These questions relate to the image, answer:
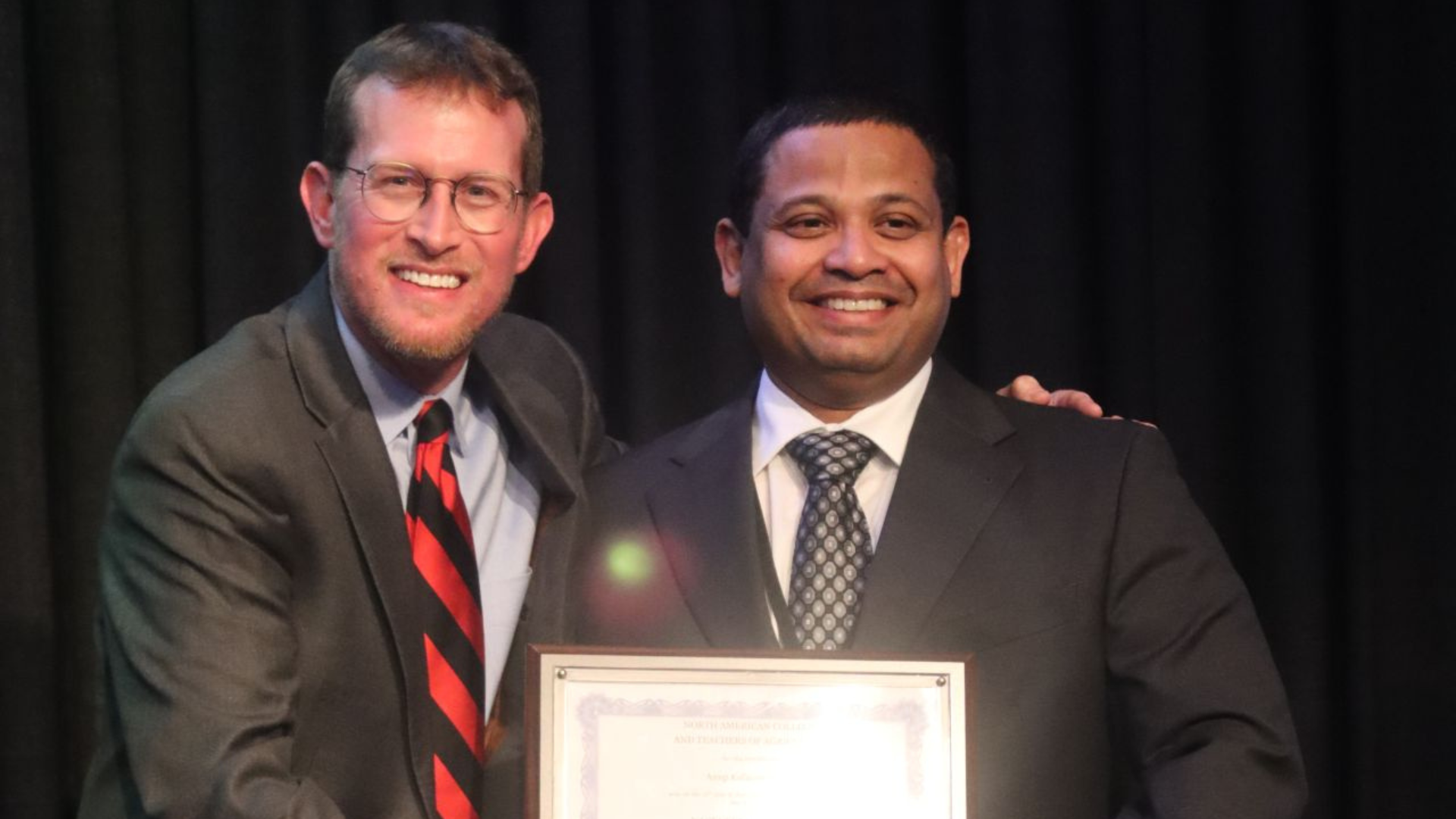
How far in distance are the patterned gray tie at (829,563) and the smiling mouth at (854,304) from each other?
0.72ft

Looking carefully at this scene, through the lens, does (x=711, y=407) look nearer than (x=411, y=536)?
No

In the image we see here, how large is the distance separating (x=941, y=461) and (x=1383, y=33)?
1.64 metres

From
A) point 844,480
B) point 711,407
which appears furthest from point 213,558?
point 711,407

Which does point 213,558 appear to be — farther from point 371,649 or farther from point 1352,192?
point 1352,192

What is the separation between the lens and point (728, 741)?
2055 mm

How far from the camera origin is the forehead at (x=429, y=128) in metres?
2.29

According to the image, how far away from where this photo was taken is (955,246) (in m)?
2.50

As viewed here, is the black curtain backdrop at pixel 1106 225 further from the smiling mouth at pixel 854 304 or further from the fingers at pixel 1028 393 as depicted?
the smiling mouth at pixel 854 304

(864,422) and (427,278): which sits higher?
(427,278)

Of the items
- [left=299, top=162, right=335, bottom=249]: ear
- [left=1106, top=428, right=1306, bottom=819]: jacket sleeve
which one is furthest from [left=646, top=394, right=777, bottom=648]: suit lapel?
[left=299, top=162, right=335, bottom=249]: ear

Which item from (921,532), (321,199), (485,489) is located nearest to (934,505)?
(921,532)

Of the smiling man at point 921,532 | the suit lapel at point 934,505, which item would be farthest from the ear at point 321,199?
the suit lapel at point 934,505

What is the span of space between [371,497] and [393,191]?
0.43 metres

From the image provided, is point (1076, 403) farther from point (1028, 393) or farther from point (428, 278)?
point (428, 278)
